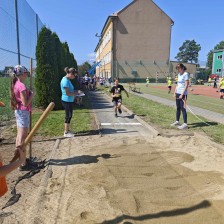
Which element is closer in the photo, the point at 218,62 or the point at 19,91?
the point at 19,91

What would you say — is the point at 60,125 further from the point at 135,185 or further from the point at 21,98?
the point at 135,185

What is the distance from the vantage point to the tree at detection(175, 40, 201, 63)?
423 ft

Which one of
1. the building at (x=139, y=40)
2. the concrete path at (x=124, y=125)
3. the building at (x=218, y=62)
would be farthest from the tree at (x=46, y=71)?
the building at (x=218, y=62)

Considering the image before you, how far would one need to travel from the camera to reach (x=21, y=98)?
429cm

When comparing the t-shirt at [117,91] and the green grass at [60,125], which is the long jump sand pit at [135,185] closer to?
the green grass at [60,125]

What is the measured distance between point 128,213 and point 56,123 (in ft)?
19.3

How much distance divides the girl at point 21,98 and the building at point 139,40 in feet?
149

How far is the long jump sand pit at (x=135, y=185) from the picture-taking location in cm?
322

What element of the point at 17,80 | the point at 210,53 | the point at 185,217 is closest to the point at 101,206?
the point at 185,217

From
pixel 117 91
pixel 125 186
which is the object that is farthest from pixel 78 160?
pixel 117 91

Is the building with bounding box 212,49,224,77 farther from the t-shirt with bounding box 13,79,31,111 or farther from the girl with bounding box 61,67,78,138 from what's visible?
the t-shirt with bounding box 13,79,31,111

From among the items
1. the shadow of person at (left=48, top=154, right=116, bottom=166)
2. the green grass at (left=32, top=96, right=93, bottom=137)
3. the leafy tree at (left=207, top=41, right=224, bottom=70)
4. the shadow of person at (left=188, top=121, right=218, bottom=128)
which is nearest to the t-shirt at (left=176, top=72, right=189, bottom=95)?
the shadow of person at (left=188, top=121, right=218, bottom=128)

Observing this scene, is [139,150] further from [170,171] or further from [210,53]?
[210,53]

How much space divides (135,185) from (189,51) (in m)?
137
